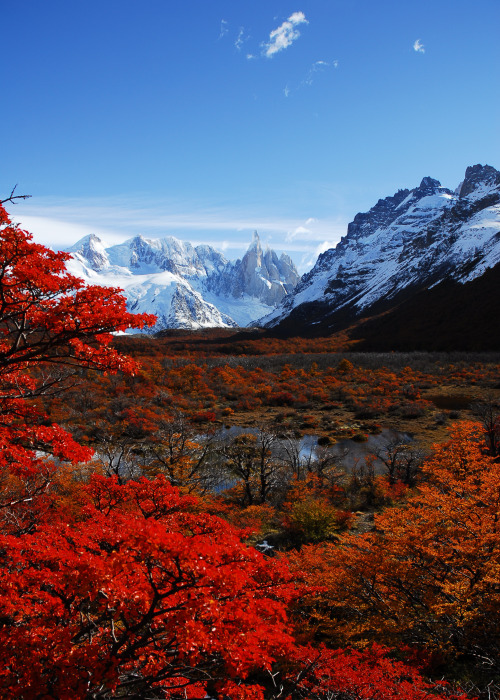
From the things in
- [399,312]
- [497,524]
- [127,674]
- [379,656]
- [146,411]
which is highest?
[399,312]

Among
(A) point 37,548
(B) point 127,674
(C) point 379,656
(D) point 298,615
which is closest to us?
(B) point 127,674

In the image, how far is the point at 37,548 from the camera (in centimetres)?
599

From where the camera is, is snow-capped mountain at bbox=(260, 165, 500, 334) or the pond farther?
snow-capped mountain at bbox=(260, 165, 500, 334)

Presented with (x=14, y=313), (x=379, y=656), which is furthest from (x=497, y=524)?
(x=14, y=313)

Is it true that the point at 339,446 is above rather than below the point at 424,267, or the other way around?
below

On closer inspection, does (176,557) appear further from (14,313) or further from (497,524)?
(497,524)

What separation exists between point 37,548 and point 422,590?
26.8 feet

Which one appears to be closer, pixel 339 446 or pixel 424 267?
pixel 339 446

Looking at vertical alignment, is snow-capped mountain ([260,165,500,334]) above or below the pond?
above

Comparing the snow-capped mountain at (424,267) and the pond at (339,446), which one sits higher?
the snow-capped mountain at (424,267)

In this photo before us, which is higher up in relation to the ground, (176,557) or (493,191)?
(493,191)

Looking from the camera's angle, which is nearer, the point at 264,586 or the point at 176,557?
the point at 176,557

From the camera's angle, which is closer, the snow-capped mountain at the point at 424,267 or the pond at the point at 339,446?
the pond at the point at 339,446

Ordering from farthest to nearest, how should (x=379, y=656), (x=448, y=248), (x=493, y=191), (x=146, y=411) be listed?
(x=493, y=191) < (x=448, y=248) < (x=146, y=411) < (x=379, y=656)
